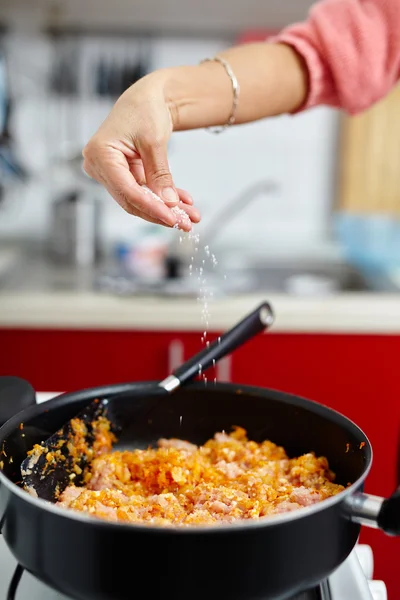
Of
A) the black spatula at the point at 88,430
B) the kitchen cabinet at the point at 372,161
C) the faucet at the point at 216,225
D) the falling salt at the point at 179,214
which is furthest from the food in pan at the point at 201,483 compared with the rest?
the kitchen cabinet at the point at 372,161

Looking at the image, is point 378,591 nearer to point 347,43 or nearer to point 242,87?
point 242,87

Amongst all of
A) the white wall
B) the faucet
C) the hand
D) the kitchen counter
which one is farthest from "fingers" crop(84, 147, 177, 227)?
the white wall

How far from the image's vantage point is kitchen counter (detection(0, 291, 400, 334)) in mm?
1771

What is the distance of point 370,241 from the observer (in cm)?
242

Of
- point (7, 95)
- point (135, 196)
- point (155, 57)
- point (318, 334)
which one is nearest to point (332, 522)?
point (135, 196)

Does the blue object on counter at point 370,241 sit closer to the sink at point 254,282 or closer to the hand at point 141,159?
the sink at point 254,282

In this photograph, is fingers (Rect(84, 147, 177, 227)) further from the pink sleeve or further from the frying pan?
the pink sleeve

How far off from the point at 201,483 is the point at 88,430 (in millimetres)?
150

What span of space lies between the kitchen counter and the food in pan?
95cm

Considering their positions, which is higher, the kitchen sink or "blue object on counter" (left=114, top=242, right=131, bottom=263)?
"blue object on counter" (left=114, top=242, right=131, bottom=263)

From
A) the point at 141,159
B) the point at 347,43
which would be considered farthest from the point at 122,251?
the point at 141,159

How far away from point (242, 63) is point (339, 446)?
0.57m

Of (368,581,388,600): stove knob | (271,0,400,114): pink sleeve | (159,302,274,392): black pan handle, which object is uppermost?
(271,0,400,114): pink sleeve

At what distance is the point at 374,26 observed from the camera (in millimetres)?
1108
